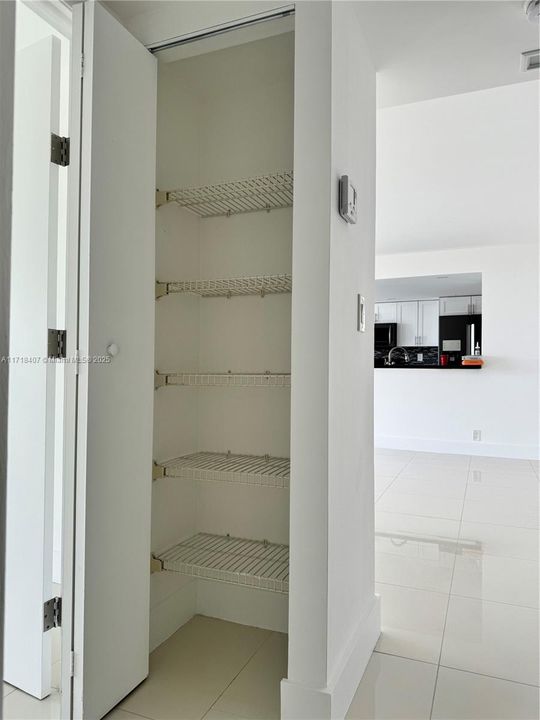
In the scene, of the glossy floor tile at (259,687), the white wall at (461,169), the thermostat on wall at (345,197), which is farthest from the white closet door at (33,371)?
the white wall at (461,169)

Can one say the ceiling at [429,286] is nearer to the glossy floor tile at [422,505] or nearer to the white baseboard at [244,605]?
the glossy floor tile at [422,505]

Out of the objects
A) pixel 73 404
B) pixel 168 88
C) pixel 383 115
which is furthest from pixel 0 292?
pixel 383 115

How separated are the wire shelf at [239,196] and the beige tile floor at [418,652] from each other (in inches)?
68.6

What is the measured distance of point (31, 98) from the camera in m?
1.51

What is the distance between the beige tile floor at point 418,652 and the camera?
1.57 m

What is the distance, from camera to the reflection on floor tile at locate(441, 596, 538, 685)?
1.81 metres

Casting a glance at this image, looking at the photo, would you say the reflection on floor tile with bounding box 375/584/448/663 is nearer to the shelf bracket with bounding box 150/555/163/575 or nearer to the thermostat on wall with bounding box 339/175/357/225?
the shelf bracket with bounding box 150/555/163/575

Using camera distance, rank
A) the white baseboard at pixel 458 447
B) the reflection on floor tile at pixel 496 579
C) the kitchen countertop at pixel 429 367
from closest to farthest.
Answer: the reflection on floor tile at pixel 496 579 < the white baseboard at pixel 458 447 < the kitchen countertop at pixel 429 367

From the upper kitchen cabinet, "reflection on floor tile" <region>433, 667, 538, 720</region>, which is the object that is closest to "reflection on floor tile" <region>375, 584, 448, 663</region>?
"reflection on floor tile" <region>433, 667, 538, 720</region>

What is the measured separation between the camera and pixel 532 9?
5.31ft

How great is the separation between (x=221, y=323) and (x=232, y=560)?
96 cm

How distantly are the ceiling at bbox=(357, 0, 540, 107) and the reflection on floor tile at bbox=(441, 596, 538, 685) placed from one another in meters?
2.27

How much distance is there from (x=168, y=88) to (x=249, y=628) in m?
2.26

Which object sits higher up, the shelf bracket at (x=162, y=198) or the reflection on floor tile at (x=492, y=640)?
the shelf bracket at (x=162, y=198)
